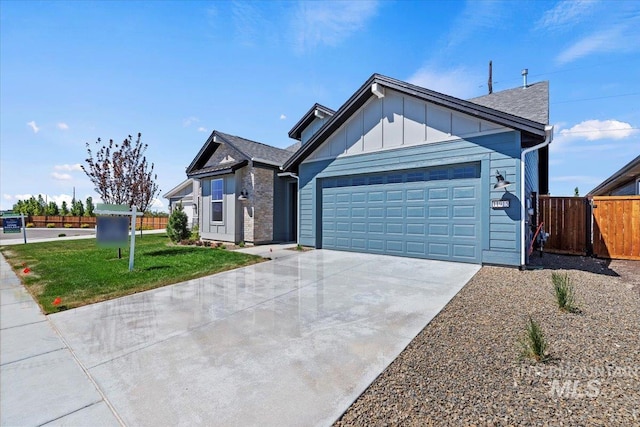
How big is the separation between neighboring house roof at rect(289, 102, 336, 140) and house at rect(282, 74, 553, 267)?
12.7ft

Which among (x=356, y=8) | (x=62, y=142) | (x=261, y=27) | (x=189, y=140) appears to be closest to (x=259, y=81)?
(x=261, y=27)

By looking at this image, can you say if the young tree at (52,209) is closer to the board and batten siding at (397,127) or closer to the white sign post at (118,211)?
the white sign post at (118,211)

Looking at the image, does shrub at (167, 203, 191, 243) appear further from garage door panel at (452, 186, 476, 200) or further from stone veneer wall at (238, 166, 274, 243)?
garage door panel at (452, 186, 476, 200)

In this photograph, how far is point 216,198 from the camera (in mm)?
13219

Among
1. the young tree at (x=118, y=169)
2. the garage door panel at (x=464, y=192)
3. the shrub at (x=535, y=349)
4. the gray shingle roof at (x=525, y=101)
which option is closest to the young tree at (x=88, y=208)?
the young tree at (x=118, y=169)

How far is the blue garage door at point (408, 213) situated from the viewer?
7559 mm

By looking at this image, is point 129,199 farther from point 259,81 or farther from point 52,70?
point 259,81

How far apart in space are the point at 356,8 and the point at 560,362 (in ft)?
30.1

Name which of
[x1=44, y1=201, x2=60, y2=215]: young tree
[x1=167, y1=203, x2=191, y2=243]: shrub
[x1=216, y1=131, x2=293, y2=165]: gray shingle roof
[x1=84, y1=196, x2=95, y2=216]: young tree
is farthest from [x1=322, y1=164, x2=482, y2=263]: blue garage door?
[x1=44, y1=201, x2=60, y2=215]: young tree

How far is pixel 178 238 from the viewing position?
1339cm

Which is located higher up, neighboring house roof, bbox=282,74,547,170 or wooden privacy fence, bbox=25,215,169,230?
neighboring house roof, bbox=282,74,547,170

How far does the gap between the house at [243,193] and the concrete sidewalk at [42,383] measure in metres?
8.27

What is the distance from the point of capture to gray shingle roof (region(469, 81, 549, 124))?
761 cm

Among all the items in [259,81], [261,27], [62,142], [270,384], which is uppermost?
[261,27]
